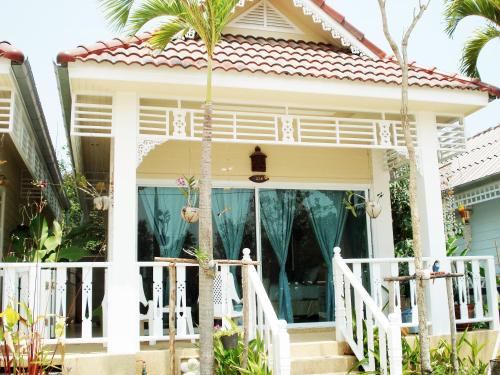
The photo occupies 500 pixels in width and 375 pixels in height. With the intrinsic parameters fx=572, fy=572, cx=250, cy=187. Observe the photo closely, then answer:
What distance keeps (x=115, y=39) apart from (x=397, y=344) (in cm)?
480

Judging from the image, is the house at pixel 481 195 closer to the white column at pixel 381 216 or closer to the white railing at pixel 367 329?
the white column at pixel 381 216

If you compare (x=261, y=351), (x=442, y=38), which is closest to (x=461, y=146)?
(x=442, y=38)

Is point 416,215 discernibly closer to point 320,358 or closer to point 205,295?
point 320,358

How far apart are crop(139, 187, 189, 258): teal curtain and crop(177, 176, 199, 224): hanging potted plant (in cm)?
21

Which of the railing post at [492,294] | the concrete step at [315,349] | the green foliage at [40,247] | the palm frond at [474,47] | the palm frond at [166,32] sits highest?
the palm frond at [474,47]

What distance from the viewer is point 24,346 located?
575cm

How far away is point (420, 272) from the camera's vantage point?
5.66 meters

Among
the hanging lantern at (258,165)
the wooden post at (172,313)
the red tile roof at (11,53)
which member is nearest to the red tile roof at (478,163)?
the hanging lantern at (258,165)

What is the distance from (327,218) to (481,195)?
4.44m

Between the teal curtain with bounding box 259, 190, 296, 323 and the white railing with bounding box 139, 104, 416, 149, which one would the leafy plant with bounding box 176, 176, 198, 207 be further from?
Answer: the teal curtain with bounding box 259, 190, 296, 323

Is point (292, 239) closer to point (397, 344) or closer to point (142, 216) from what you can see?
point (142, 216)

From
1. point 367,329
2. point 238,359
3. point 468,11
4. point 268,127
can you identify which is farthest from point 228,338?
point 468,11

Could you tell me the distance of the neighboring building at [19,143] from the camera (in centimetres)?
634

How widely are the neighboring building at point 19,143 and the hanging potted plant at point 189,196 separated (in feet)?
7.24
